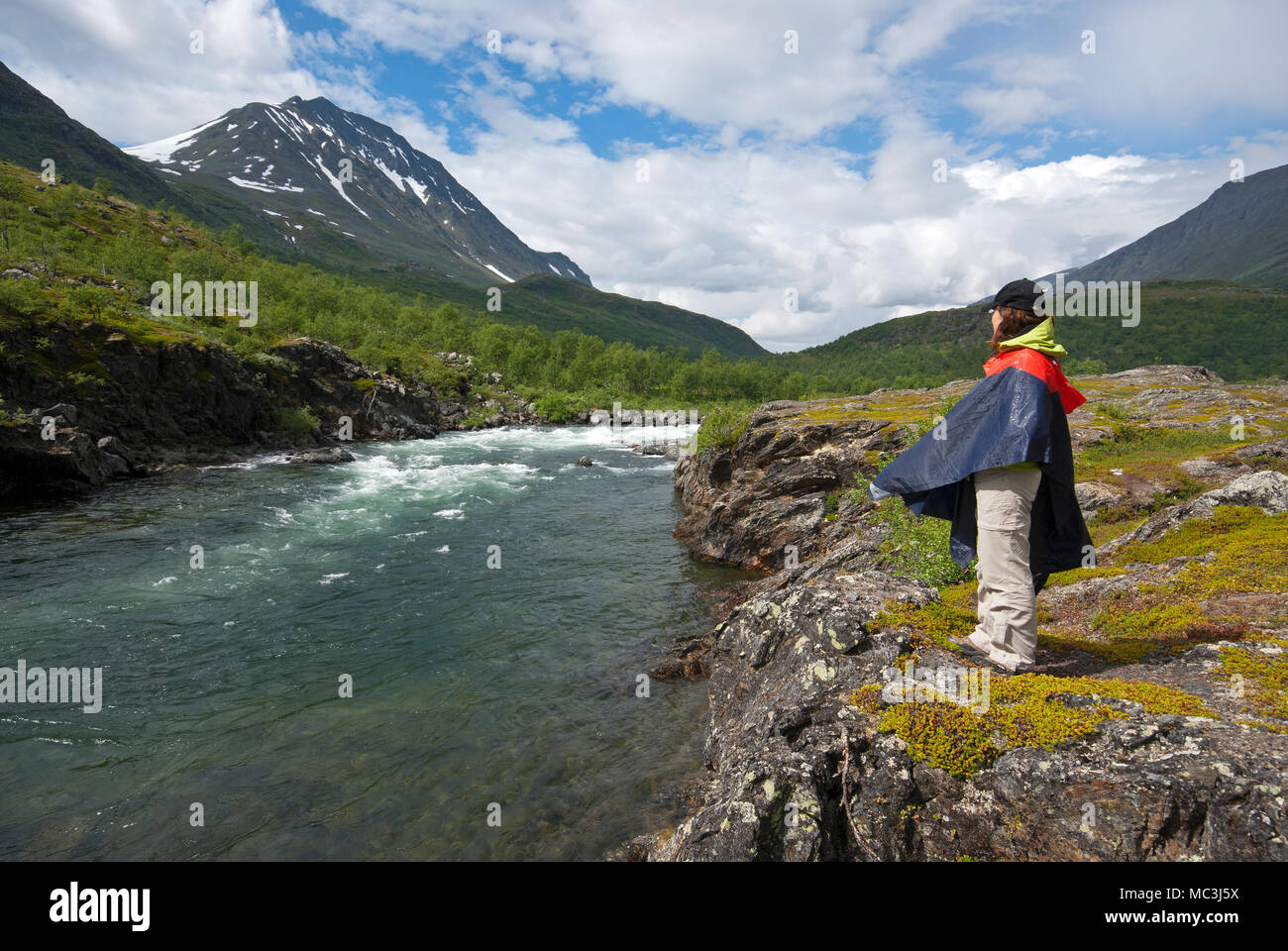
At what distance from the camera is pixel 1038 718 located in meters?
5.25

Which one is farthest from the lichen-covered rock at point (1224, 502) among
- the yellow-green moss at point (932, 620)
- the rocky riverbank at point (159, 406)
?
the rocky riverbank at point (159, 406)

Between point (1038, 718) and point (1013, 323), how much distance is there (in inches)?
170

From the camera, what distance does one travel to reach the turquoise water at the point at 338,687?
33.1ft

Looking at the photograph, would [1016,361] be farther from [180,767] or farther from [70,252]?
[70,252]

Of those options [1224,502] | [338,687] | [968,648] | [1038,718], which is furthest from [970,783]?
[338,687]

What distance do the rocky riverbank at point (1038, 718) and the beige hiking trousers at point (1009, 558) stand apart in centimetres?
45

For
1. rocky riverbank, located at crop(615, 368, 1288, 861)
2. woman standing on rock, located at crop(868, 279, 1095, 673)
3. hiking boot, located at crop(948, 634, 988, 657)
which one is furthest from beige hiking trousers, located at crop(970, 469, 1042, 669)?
rocky riverbank, located at crop(615, 368, 1288, 861)

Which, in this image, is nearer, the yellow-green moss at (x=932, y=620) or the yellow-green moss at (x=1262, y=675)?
the yellow-green moss at (x=1262, y=675)

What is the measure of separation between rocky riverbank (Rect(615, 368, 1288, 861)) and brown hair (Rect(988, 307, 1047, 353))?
371 centimetres

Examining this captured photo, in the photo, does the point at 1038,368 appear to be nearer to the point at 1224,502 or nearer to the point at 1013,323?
the point at 1013,323

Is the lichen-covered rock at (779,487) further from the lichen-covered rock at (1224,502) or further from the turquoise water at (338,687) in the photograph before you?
the lichen-covered rock at (1224,502)

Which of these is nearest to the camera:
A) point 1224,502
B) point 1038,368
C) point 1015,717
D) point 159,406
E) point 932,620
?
point 1015,717

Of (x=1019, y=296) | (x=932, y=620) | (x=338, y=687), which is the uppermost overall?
(x=1019, y=296)
